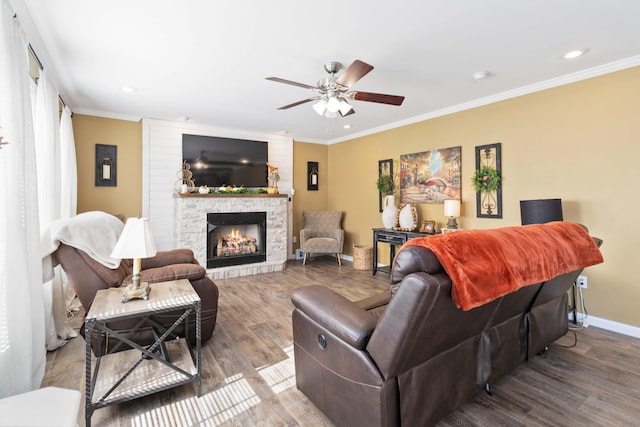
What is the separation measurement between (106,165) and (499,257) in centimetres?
514

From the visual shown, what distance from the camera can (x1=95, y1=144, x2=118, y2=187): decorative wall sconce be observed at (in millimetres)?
4473

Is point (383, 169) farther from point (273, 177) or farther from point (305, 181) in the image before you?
point (273, 177)

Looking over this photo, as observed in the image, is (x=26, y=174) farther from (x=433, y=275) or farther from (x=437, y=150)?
(x=437, y=150)

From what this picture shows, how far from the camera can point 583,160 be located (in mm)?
3098

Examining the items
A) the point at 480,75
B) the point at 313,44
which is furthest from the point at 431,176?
the point at 313,44

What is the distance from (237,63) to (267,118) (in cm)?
192

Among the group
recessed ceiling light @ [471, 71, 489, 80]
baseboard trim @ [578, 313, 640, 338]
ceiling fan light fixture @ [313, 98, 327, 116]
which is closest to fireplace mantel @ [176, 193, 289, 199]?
ceiling fan light fixture @ [313, 98, 327, 116]

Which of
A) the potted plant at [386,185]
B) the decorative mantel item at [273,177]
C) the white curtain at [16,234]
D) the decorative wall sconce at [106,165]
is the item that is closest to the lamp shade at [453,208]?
the potted plant at [386,185]

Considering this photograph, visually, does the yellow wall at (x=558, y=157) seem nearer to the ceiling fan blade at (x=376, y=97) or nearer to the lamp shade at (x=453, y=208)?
the lamp shade at (x=453, y=208)

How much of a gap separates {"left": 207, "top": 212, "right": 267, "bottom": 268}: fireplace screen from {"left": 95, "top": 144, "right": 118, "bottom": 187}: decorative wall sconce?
4.87ft

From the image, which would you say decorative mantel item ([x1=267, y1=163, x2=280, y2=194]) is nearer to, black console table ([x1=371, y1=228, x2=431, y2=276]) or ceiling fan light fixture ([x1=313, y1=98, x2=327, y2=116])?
black console table ([x1=371, y1=228, x2=431, y2=276])

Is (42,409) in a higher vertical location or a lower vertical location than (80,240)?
lower

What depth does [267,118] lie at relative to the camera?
4.79 m

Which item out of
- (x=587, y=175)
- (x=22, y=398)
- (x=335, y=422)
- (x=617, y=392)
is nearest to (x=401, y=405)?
(x=335, y=422)
